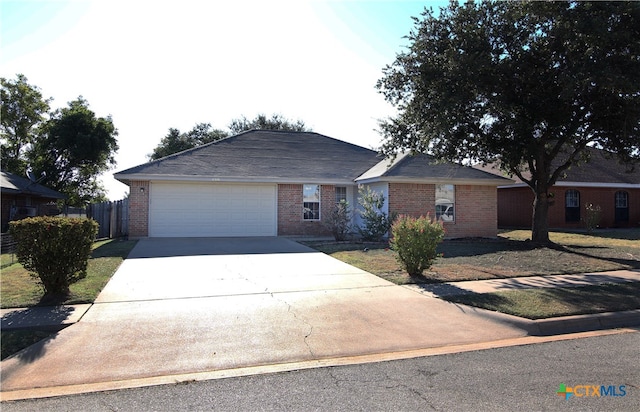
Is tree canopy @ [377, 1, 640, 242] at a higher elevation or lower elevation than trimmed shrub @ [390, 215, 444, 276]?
higher

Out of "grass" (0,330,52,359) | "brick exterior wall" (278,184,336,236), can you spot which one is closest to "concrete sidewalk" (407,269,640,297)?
"grass" (0,330,52,359)

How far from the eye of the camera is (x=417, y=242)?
30.1 ft

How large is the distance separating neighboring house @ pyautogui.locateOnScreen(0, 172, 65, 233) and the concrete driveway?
15.6m

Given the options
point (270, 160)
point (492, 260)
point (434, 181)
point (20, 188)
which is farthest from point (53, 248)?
point (20, 188)

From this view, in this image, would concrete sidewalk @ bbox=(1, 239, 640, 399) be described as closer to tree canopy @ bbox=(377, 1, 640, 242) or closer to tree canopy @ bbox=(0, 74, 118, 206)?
tree canopy @ bbox=(377, 1, 640, 242)

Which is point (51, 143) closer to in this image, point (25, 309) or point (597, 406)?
point (25, 309)

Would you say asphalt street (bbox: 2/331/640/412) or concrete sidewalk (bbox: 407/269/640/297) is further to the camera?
concrete sidewalk (bbox: 407/269/640/297)

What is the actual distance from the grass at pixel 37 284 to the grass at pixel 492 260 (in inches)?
226

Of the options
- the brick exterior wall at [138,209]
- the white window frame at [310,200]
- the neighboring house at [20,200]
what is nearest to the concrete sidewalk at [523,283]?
the white window frame at [310,200]

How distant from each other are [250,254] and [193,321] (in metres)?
6.89

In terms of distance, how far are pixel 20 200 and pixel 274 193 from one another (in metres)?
14.5

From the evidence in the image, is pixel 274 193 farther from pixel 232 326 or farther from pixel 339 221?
pixel 232 326

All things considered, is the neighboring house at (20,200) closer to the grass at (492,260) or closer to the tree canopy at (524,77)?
the grass at (492,260)

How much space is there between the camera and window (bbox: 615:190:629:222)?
26.4 metres
